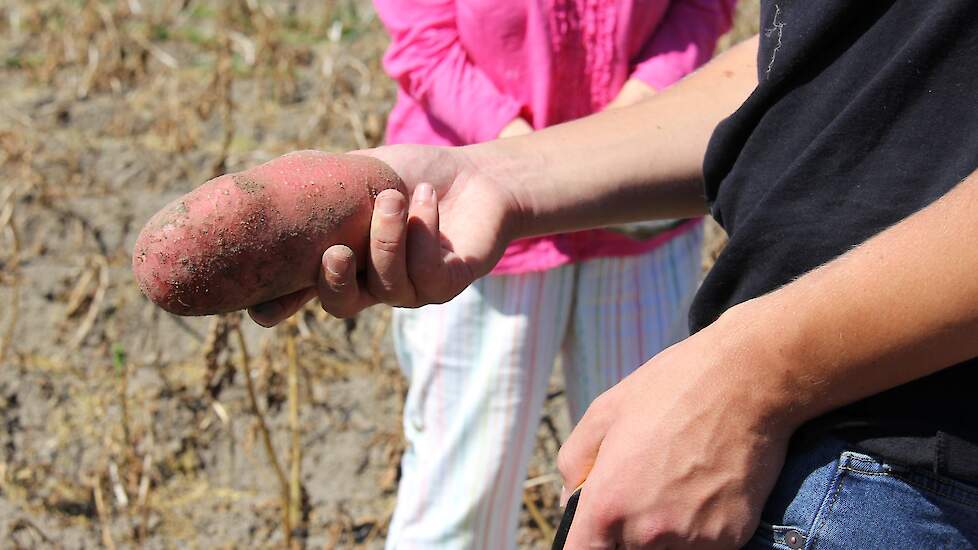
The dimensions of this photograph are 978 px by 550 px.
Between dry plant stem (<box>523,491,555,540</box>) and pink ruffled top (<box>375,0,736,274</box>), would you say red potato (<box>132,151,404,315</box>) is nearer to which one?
pink ruffled top (<box>375,0,736,274</box>)

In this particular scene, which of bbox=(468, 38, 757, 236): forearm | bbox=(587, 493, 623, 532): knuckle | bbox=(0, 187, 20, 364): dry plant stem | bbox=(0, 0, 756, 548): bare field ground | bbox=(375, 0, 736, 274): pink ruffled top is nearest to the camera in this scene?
bbox=(587, 493, 623, 532): knuckle

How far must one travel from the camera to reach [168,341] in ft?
9.23

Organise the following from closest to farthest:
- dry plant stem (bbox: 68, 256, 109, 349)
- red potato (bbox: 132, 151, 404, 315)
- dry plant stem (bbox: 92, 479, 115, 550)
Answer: red potato (bbox: 132, 151, 404, 315) < dry plant stem (bbox: 92, 479, 115, 550) < dry plant stem (bbox: 68, 256, 109, 349)

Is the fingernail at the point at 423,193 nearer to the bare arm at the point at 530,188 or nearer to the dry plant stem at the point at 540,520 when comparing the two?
the bare arm at the point at 530,188

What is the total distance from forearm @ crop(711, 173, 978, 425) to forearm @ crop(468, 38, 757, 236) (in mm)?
361

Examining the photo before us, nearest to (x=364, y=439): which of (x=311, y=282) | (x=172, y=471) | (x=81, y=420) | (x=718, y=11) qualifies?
(x=172, y=471)

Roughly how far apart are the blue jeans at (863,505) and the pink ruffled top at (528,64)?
86cm

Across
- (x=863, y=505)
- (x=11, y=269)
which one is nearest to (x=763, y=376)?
(x=863, y=505)

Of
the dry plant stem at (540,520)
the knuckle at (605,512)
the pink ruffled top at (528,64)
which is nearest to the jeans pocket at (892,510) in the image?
the knuckle at (605,512)

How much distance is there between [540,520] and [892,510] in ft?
4.87

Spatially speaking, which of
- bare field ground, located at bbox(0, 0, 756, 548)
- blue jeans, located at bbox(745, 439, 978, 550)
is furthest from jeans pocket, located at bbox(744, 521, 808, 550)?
bare field ground, located at bbox(0, 0, 756, 548)

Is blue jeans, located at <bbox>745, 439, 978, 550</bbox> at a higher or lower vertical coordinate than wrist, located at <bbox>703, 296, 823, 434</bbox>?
lower

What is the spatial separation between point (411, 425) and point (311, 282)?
745 mm

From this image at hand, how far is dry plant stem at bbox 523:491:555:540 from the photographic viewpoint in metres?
2.32
